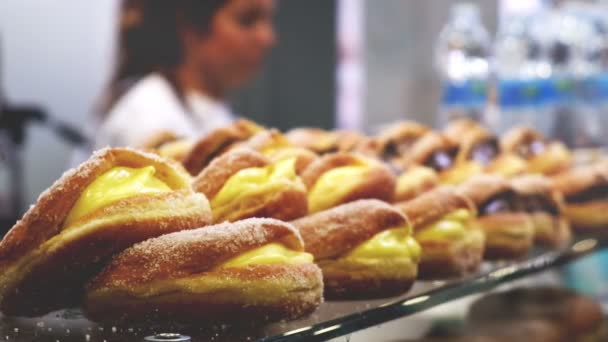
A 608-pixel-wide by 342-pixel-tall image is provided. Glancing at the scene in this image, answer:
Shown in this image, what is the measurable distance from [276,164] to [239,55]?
13.5 feet

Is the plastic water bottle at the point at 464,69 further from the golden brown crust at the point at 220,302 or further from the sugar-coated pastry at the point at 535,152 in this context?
the golden brown crust at the point at 220,302

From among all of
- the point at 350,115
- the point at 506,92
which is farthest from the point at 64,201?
the point at 350,115

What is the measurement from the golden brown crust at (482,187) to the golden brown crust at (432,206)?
0.10 meters

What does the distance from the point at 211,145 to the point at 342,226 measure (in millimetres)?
290

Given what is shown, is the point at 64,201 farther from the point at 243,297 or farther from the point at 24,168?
the point at 24,168

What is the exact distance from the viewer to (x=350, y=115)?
626 cm

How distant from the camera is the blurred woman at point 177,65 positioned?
14.7 ft

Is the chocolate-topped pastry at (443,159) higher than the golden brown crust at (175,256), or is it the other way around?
the chocolate-topped pastry at (443,159)

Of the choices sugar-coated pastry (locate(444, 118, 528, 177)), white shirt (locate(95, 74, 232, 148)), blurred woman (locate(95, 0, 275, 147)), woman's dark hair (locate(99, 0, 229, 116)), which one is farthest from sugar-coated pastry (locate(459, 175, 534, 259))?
woman's dark hair (locate(99, 0, 229, 116))

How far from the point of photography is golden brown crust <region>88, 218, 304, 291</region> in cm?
102

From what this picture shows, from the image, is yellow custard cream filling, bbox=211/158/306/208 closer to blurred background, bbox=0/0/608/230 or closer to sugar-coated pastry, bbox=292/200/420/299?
sugar-coated pastry, bbox=292/200/420/299

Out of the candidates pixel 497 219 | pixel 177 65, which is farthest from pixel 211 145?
pixel 177 65

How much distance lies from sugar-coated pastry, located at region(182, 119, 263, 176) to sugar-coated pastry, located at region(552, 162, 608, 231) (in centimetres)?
97

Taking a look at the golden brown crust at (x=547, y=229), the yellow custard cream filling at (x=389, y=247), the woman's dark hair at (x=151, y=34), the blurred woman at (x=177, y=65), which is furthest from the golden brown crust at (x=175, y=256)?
the woman's dark hair at (x=151, y=34)
